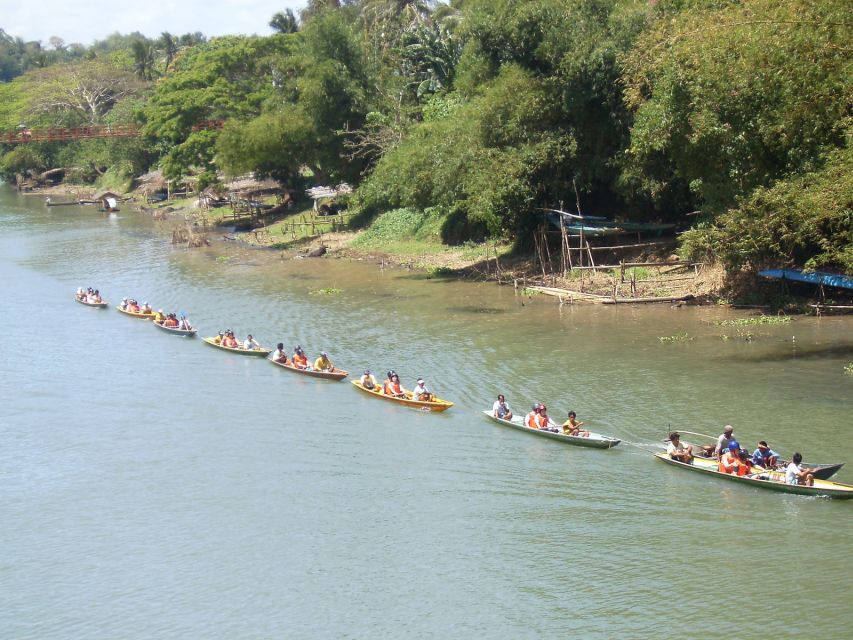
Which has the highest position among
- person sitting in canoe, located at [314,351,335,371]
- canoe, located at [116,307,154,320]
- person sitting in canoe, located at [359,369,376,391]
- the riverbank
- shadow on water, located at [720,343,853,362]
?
the riverbank

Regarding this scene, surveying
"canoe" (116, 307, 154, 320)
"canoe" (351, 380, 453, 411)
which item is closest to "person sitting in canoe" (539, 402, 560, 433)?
"canoe" (351, 380, 453, 411)

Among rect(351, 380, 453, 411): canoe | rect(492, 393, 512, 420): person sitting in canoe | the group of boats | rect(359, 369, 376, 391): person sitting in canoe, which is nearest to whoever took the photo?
the group of boats

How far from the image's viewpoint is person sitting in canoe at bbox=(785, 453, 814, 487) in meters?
19.5

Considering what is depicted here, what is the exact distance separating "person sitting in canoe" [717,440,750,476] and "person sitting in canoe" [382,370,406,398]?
10416 mm

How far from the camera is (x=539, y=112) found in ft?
131

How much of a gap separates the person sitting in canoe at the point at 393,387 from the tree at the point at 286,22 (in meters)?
65.2

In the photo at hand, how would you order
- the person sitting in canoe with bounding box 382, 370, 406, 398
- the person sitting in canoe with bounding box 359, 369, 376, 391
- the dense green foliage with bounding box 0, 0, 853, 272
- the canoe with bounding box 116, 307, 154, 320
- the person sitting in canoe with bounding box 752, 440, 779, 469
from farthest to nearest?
1. the canoe with bounding box 116, 307, 154, 320
2. the person sitting in canoe with bounding box 359, 369, 376, 391
3. the dense green foliage with bounding box 0, 0, 853, 272
4. the person sitting in canoe with bounding box 382, 370, 406, 398
5. the person sitting in canoe with bounding box 752, 440, 779, 469

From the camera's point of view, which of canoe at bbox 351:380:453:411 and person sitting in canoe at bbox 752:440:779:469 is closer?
person sitting in canoe at bbox 752:440:779:469

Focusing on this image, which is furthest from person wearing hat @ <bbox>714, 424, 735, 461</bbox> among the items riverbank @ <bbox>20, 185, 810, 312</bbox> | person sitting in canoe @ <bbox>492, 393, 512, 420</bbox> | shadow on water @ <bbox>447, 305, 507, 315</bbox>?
shadow on water @ <bbox>447, 305, 507, 315</bbox>

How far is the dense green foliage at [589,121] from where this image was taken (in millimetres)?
29234

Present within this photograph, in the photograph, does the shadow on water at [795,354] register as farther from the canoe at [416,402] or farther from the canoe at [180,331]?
the canoe at [180,331]

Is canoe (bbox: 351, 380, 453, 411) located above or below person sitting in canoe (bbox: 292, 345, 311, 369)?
below

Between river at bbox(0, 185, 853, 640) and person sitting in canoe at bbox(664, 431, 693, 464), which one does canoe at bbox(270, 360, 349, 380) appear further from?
person sitting in canoe at bbox(664, 431, 693, 464)

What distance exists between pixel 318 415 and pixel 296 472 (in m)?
4.53
